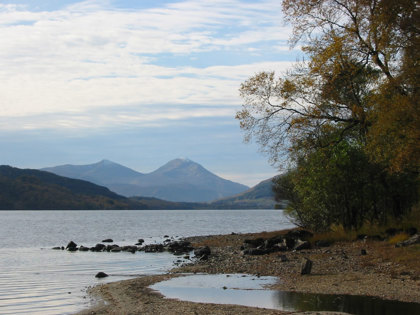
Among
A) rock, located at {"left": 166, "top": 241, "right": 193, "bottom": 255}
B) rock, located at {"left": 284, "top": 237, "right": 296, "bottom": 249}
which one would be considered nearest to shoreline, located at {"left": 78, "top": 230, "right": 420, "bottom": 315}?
rock, located at {"left": 284, "top": 237, "right": 296, "bottom": 249}

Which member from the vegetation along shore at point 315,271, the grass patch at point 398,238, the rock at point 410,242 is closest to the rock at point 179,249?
the vegetation along shore at point 315,271

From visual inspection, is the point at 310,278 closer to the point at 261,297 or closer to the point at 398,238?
the point at 261,297

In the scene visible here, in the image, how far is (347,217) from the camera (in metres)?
41.6

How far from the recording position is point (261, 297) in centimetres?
2111

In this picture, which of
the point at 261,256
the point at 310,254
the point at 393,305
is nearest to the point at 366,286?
the point at 393,305

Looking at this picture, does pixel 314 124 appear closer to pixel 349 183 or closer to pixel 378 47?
pixel 378 47

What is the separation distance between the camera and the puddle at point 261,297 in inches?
715

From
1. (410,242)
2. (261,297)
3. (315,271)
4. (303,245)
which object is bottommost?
(261,297)

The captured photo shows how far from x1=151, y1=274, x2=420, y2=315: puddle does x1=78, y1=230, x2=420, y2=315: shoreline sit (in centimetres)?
78

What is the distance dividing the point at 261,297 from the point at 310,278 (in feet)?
15.4

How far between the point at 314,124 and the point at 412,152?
734cm

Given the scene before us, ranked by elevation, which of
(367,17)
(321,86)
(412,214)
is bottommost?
(412,214)

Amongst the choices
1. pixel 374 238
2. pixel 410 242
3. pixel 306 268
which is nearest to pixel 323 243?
Answer: pixel 374 238

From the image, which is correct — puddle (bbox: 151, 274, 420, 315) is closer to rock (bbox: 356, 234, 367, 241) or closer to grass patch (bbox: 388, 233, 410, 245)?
grass patch (bbox: 388, 233, 410, 245)
